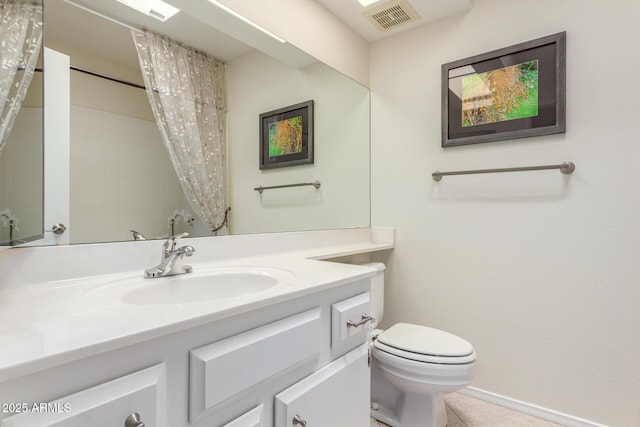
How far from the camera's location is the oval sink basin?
89 cm

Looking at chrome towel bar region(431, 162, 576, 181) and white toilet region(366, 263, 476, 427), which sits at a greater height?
chrome towel bar region(431, 162, 576, 181)

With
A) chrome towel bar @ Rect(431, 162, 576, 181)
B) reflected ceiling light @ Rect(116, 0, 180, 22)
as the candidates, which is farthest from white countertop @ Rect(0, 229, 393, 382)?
chrome towel bar @ Rect(431, 162, 576, 181)

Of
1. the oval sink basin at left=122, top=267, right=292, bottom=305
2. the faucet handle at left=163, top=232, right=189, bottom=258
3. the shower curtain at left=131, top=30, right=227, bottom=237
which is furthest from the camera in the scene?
the shower curtain at left=131, top=30, right=227, bottom=237

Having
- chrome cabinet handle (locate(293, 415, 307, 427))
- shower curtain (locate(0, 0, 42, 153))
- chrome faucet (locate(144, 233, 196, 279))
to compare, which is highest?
shower curtain (locate(0, 0, 42, 153))

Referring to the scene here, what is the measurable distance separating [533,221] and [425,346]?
0.80 meters

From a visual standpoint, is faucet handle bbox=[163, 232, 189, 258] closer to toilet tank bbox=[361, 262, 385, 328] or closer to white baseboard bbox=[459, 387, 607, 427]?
toilet tank bbox=[361, 262, 385, 328]

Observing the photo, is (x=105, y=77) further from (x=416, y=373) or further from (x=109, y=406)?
(x=416, y=373)

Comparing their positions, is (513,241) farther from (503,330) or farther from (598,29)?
(598,29)

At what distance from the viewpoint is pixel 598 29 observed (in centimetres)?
140

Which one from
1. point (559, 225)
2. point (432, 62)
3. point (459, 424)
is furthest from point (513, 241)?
point (432, 62)

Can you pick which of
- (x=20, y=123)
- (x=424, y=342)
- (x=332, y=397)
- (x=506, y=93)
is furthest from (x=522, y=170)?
(x=20, y=123)

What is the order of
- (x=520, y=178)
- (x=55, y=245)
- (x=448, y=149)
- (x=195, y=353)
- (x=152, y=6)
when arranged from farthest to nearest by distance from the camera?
(x=448, y=149)
(x=520, y=178)
(x=152, y=6)
(x=55, y=245)
(x=195, y=353)

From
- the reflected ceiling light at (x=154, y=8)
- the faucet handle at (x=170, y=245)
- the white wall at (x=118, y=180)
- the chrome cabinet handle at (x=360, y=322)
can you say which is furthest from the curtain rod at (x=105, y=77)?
the chrome cabinet handle at (x=360, y=322)

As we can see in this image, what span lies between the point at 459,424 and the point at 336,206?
1223mm
